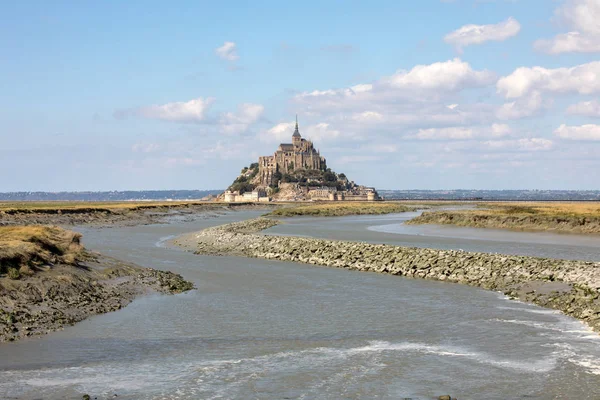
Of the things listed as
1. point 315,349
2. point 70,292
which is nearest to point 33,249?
point 70,292

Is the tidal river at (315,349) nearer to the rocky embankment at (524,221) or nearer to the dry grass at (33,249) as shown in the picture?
the dry grass at (33,249)

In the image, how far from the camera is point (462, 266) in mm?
33844

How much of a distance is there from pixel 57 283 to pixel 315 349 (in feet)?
40.1

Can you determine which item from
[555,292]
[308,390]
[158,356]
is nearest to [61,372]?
[158,356]

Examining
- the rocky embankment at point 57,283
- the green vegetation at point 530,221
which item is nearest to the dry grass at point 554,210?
the green vegetation at point 530,221

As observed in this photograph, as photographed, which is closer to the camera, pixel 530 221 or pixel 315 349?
pixel 315 349

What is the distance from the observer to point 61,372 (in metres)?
16.0

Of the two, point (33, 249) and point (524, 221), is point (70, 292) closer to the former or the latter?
point (33, 249)

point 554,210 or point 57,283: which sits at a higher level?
point 554,210

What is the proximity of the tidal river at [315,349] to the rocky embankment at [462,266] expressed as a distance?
130 centimetres

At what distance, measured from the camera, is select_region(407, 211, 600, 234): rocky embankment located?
62844 millimetres

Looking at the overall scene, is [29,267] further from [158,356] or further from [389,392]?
[389,392]

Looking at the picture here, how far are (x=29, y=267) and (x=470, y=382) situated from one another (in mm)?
18895

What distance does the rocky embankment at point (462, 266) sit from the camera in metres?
25.4
